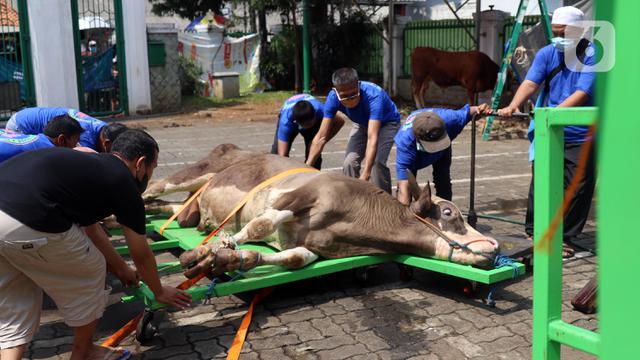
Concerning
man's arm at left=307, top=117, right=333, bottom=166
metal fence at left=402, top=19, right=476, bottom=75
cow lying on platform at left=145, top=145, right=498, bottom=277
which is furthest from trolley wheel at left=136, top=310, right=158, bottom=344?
metal fence at left=402, top=19, right=476, bottom=75

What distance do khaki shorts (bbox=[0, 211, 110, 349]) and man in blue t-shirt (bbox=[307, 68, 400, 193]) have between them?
9.64 feet

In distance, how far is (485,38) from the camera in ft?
54.7

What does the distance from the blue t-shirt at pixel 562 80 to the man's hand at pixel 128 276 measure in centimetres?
339

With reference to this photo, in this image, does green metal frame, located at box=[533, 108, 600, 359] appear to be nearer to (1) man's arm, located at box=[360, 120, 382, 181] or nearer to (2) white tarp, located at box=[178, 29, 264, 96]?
(1) man's arm, located at box=[360, 120, 382, 181]

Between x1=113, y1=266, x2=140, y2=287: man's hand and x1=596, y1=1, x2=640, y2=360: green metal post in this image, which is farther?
x1=113, y1=266, x2=140, y2=287: man's hand

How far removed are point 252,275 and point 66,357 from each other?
122 cm

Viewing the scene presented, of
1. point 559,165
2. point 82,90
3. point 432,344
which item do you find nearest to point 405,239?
point 432,344

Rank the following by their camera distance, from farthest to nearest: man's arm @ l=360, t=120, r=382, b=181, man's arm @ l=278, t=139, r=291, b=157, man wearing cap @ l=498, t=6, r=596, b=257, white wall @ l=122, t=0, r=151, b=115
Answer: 1. white wall @ l=122, t=0, r=151, b=115
2. man's arm @ l=278, t=139, r=291, b=157
3. man's arm @ l=360, t=120, r=382, b=181
4. man wearing cap @ l=498, t=6, r=596, b=257

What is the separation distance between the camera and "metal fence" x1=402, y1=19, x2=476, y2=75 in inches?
713

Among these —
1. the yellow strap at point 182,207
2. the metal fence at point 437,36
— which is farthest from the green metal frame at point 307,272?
the metal fence at point 437,36

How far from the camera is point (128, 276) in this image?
3941 mm

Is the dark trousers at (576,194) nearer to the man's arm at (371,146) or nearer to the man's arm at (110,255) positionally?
the man's arm at (371,146)

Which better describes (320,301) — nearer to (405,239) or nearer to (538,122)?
(405,239)

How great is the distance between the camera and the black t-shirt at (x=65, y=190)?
313cm
